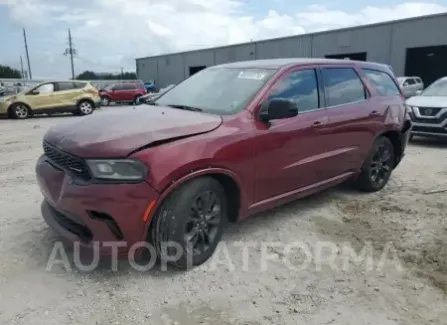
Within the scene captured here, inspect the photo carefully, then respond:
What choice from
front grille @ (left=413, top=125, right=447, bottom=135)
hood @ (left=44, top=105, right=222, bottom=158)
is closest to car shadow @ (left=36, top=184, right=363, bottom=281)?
hood @ (left=44, top=105, right=222, bottom=158)

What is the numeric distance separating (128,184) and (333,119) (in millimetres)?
2532

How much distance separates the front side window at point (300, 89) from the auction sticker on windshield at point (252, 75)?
178 mm

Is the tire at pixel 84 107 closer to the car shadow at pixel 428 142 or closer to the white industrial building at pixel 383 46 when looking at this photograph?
the car shadow at pixel 428 142

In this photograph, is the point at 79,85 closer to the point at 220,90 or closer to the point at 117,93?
the point at 117,93

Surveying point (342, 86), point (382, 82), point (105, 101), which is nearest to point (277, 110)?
point (342, 86)

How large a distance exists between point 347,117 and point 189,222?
2.41 metres

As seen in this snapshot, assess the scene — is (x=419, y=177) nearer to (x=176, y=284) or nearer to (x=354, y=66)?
(x=354, y=66)

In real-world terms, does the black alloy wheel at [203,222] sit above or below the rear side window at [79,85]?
below

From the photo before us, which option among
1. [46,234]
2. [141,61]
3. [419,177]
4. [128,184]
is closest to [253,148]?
[128,184]

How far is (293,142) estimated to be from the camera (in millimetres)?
3938

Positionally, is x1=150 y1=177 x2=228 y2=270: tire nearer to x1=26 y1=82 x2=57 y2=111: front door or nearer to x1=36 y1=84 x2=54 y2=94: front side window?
x1=26 y1=82 x2=57 y2=111: front door

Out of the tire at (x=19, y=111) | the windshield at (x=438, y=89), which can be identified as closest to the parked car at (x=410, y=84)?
the windshield at (x=438, y=89)

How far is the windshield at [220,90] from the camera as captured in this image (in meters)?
3.74

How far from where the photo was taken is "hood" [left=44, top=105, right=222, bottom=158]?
9.55 ft
